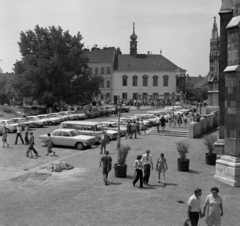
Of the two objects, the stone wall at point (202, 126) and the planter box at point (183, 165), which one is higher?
the stone wall at point (202, 126)

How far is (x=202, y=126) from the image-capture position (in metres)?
30.6

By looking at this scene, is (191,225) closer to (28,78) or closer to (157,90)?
(28,78)

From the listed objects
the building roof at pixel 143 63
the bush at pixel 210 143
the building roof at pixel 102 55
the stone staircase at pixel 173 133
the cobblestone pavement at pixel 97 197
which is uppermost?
the building roof at pixel 102 55

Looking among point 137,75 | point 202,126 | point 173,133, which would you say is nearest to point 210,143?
point 173,133

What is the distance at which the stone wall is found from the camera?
27.3m

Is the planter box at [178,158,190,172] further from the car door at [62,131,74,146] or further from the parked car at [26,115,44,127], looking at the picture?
the parked car at [26,115,44,127]

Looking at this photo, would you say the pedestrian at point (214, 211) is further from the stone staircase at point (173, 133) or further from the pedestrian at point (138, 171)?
the stone staircase at point (173, 133)

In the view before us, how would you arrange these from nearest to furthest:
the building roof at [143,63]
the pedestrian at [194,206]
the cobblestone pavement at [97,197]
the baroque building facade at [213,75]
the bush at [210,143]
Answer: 1. the pedestrian at [194,206]
2. the cobblestone pavement at [97,197]
3. the bush at [210,143]
4. the baroque building facade at [213,75]
5. the building roof at [143,63]

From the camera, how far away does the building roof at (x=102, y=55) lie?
88375 millimetres

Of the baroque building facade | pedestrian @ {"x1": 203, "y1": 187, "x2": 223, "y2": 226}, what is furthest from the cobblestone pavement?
the baroque building facade

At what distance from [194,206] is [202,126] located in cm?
2254

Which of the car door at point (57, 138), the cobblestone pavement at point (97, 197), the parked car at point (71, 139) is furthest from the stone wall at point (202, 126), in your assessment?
the car door at point (57, 138)

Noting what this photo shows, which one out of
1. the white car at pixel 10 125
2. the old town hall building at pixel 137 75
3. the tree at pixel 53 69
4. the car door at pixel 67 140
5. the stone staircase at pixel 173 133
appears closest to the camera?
the car door at pixel 67 140

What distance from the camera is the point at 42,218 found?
10.4 m
